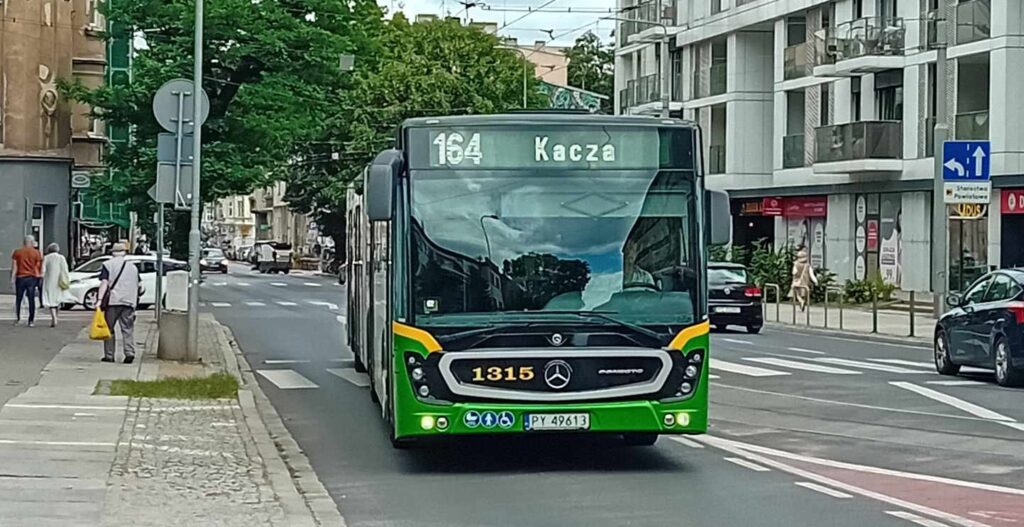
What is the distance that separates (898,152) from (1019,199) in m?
5.63

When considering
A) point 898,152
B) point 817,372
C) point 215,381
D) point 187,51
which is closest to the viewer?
point 215,381

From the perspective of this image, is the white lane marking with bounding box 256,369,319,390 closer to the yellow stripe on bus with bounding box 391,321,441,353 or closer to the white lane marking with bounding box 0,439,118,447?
the white lane marking with bounding box 0,439,118,447

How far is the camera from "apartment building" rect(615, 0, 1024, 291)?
41188mm

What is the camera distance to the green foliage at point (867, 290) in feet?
149

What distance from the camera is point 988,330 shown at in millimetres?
20016

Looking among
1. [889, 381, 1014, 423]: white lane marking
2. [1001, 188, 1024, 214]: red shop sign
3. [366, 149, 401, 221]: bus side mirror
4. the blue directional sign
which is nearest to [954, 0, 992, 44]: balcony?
[1001, 188, 1024, 214]: red shop sign

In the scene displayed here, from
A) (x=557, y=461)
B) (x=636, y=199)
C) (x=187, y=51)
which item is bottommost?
(x=557, y=461)

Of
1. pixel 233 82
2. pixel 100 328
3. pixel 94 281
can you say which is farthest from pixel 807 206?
pixel 100 328

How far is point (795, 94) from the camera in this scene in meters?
53.3

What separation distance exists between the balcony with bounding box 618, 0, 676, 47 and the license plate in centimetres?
4939

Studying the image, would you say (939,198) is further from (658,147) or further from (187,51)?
(658,147)

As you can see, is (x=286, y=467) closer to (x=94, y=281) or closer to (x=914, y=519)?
(x=914, y=519)

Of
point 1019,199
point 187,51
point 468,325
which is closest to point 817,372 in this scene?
point 468,325

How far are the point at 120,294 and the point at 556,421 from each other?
440 inches
